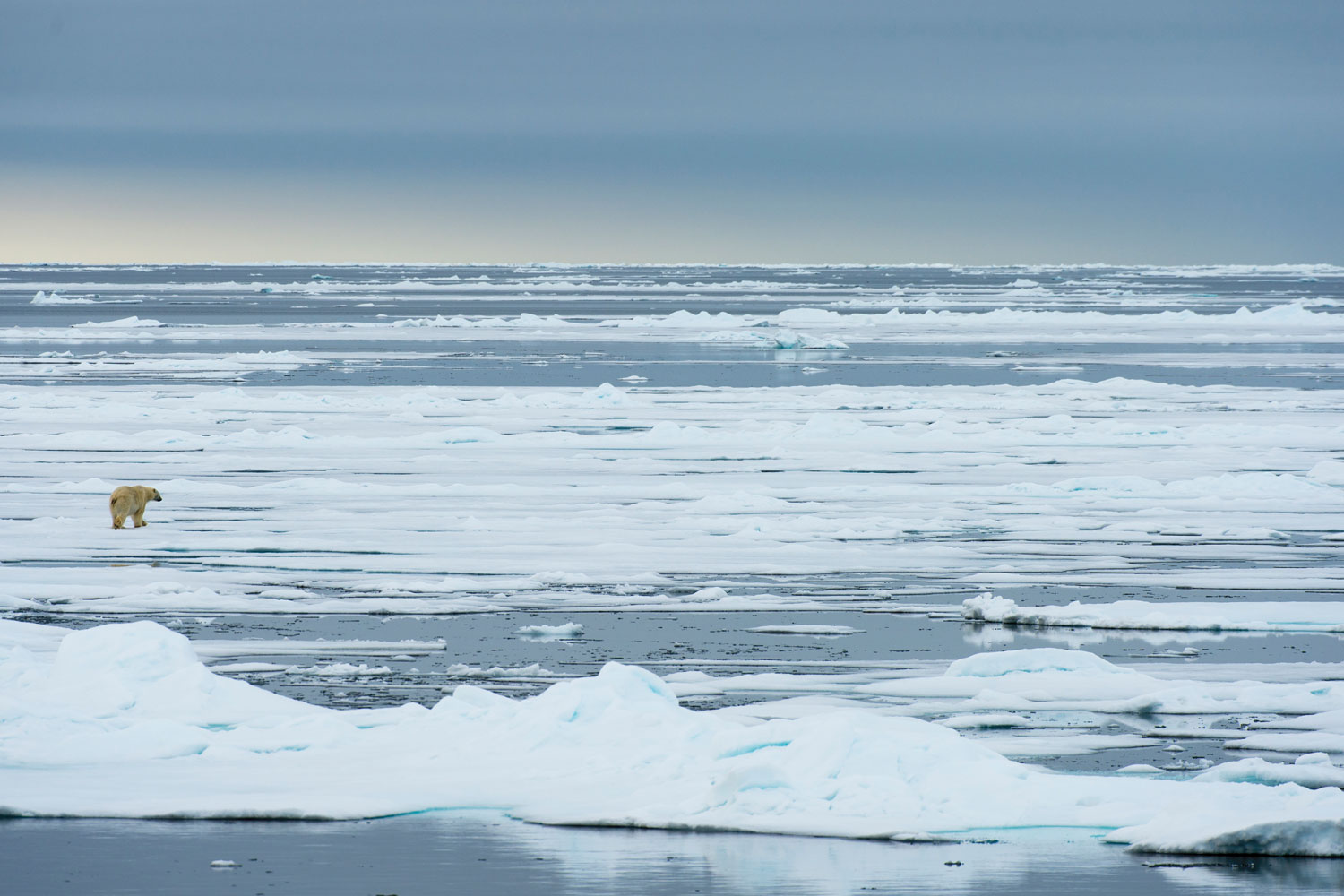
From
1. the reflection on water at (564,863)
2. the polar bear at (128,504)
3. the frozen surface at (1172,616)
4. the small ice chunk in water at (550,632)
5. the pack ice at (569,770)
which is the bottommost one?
the reflection on water at (564,863)

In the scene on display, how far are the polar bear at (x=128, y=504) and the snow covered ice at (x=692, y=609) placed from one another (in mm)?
163

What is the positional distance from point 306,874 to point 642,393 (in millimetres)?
20843

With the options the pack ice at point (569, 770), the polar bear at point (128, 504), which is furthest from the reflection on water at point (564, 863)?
the polar bear at point (128, 504)

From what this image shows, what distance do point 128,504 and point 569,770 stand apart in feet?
23.2

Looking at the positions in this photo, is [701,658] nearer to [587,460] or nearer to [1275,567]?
[1275,567]

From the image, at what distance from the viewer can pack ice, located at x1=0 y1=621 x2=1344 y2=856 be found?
6.04 meters

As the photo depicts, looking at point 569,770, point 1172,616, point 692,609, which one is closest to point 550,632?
point 692,609

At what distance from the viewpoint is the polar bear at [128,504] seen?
12.7 meters

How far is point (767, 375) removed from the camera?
31.2 m

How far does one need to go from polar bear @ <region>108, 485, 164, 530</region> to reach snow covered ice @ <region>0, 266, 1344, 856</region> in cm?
16

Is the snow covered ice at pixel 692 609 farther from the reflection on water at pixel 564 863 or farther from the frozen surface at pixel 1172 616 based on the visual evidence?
the reflection on water at pixel 564 863

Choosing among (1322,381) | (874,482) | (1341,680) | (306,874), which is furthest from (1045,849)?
(1322,381)

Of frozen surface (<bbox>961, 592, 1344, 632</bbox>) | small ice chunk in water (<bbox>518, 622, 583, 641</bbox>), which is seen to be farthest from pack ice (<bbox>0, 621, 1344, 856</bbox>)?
frozen surface (<bbox>961, 592, 1344, 632</bbox>)

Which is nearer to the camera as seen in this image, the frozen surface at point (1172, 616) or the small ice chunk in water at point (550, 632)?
the small ice chunk in water at point (550, 632)
